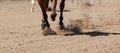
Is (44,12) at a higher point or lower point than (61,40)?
higher

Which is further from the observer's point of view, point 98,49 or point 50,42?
point 50,42

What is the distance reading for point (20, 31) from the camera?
12.2 m

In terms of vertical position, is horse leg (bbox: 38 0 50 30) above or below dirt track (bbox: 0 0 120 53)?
above

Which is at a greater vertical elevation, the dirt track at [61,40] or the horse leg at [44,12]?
the horse leg at [44,12]

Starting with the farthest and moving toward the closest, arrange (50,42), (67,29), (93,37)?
(67,29) → (93,37) → (50,42)

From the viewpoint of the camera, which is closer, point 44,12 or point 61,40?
point 61,40

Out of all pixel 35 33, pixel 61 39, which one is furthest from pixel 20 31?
pixel 61 39

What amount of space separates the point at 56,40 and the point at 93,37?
1059mm

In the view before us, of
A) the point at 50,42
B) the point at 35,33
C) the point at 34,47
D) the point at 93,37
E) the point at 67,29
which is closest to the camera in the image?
the point at 34,47

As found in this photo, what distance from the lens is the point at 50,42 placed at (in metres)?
9.78

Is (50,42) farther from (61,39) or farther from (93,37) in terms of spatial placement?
(93,37)

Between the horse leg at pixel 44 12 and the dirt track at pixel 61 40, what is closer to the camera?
the dirt track at pixel 61 40

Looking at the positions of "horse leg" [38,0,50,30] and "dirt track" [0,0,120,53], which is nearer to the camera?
"dirt track" [0,0,120,53]

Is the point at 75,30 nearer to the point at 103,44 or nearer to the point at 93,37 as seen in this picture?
the point at 93,37
